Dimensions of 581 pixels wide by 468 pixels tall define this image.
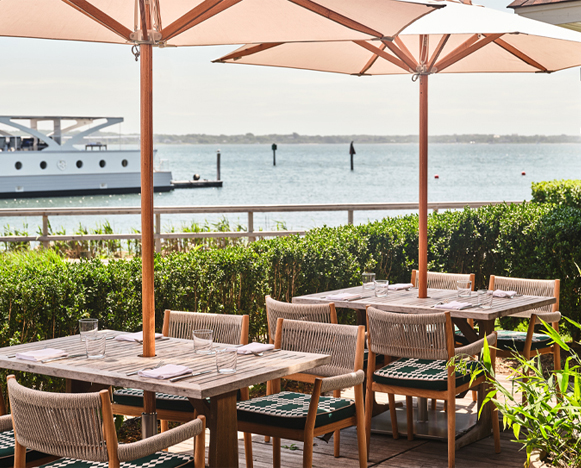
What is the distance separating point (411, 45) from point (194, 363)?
10.7 feet

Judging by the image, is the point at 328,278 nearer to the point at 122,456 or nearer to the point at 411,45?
the point at 411,45

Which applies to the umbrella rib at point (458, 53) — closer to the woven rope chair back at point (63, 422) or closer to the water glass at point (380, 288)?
the water glass at point (380, 288)

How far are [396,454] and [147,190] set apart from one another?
2117 mm

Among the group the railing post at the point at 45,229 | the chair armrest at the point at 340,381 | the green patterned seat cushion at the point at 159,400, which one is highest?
the railing post at the point at 45,229

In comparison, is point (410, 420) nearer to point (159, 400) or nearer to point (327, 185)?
point (159, 400)

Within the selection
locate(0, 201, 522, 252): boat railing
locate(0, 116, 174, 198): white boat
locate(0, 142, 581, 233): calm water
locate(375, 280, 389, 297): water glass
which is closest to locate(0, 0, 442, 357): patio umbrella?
locate(375, 280, 389, 297): water glass

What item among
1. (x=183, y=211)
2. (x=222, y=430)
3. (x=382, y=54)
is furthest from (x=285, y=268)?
(x=183, y=211)

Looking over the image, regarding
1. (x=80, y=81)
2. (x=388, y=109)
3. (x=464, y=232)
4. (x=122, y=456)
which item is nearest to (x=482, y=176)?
(x=388, y=109)

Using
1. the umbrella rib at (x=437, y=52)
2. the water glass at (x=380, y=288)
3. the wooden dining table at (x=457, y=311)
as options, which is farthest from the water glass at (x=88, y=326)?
the umbrella rib at (x=437, y=52)

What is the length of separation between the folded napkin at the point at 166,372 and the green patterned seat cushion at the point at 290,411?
577 mm

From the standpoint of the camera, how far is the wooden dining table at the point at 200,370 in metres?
2.90

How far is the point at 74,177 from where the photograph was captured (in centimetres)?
4891

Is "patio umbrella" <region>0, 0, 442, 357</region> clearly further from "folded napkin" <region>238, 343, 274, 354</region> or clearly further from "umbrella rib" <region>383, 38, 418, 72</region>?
"umbrella rib" <region>383, 38, 418, 72</region>

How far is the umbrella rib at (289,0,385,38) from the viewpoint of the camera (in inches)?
134
